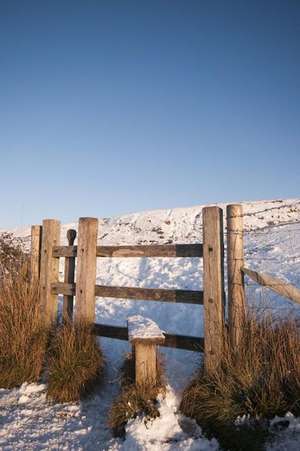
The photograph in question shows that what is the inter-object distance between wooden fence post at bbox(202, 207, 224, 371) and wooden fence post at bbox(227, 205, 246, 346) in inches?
6.0

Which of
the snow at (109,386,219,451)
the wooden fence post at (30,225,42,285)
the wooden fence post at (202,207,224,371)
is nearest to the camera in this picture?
the snow at (109,386,219,451)

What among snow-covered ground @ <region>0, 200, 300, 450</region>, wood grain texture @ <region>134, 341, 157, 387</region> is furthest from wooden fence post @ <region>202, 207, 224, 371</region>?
wood grain texture @ <region>134, 341, 157, 387</region>

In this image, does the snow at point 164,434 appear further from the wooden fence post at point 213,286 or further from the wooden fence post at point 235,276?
the wooden fence post at point 235,276

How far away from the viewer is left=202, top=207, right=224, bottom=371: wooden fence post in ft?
12.8

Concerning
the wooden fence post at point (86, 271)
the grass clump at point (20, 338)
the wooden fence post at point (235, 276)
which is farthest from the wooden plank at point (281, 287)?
the grass clump at point (20, 338)

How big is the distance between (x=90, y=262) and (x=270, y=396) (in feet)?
9.68

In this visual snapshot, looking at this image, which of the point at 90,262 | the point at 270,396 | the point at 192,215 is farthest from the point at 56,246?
the point at 192,215

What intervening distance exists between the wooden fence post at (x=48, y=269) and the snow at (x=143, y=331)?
2087 mm

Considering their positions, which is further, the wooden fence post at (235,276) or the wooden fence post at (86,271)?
the wooden fence post at (86,271)

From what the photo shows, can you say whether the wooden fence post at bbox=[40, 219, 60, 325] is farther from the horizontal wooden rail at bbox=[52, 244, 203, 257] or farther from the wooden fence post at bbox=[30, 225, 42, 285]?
the horizontal wooden rail at bbox=[52, 244, 203, 257]

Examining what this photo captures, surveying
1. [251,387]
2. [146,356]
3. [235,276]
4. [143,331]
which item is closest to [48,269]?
[143,331]

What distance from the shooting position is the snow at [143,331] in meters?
3.57

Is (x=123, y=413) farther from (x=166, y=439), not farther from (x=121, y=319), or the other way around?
(x=121, y=319)

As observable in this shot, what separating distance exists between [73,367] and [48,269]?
2.07m
